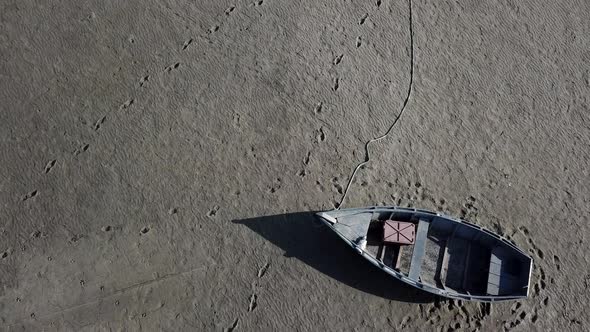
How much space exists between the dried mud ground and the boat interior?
16.4 inches

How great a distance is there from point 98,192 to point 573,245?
7.76 m

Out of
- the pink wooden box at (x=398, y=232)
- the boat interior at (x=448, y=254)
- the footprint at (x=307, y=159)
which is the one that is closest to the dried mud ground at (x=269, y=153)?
the footprint at (x=307, y=159)

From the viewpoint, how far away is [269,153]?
9266 millimetres

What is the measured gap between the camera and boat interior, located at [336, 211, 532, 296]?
829 cm

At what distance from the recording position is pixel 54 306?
8.35 metres

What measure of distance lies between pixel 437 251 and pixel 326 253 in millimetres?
1712

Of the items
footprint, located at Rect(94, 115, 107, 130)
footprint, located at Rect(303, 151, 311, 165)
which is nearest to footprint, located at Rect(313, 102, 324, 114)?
footprint, located at Rect(303, 151, 311, 165)

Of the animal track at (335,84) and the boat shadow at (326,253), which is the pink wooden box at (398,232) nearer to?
the boat shadow at (326,253)

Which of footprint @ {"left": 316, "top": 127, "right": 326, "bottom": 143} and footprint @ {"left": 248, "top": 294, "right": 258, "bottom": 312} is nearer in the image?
footprint @ {"left": 248, "top": 294, "right": 258, "bottom": 312}

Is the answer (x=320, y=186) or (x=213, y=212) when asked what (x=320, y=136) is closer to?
(x=320, y=186)

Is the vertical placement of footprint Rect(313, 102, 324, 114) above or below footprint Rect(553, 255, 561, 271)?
above

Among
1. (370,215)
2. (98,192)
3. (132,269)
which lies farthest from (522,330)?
(98,192)

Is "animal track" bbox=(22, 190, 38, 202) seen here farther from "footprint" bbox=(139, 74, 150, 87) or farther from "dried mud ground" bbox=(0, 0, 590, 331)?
"footprint" bbox=(139, 74, 150, 87)

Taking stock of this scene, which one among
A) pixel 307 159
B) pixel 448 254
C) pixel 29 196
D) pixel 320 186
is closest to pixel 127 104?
pixel 29 196
